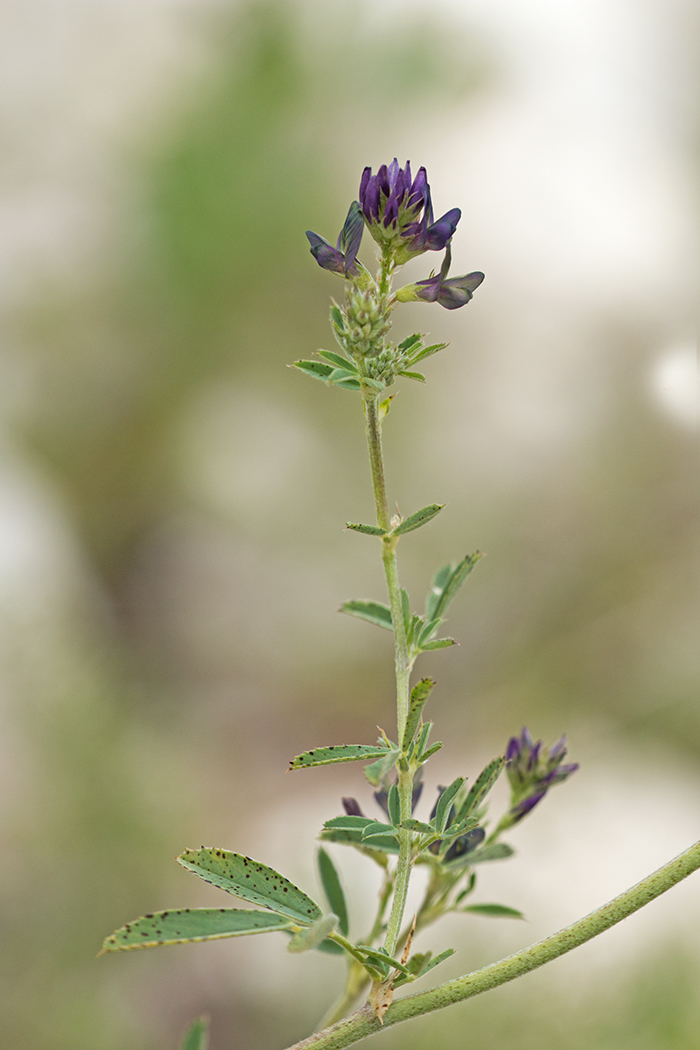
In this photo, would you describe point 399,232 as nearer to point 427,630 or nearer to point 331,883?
point 427,630

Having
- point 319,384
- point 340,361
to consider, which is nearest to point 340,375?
point 340,361

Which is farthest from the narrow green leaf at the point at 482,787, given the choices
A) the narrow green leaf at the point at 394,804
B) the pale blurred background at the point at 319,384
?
the pale blurred background at the point at 319,384

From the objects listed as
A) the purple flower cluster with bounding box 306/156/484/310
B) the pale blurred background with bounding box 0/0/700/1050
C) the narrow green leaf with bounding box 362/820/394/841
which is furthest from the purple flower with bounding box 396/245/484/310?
the pale blurred background with bounding box 0/0/700/1050

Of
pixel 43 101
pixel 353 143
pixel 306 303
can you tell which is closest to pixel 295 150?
pixel 353 143

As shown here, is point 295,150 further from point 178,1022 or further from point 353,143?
point 178,1022

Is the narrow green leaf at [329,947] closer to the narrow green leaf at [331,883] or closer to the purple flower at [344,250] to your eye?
the narrow green leaf at [331,883]
